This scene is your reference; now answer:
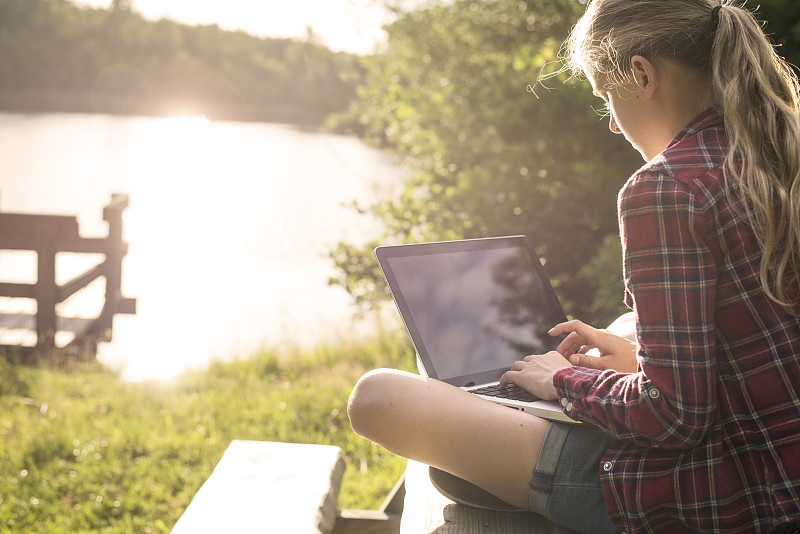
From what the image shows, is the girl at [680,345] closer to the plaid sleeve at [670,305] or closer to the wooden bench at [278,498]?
the plaid sleeve at [670,305]

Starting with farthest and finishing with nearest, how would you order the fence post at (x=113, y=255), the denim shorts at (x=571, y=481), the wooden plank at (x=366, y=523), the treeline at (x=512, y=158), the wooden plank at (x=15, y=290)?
the fence post at (x=113, y=255) → the wooden plank at (x=15, y=290) → the treeline at (x=512, y=158) → the wooden plank at (x=366, y=523) → the denim shorts at (x=571, y=481)

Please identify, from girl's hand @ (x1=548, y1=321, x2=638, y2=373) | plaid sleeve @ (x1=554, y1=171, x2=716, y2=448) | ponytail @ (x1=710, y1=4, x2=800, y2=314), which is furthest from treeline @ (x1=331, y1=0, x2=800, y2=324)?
plaid sleeve @ (x1=554, y1=171, x2=716, y2=448)

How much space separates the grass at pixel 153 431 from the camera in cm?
290

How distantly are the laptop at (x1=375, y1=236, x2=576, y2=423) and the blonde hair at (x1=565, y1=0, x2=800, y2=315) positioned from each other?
607mm

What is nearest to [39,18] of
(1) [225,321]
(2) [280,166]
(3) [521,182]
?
(2) [280,166]

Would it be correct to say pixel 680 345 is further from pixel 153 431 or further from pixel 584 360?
pixel 153 431

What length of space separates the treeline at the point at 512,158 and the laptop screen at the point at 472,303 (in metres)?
1.64

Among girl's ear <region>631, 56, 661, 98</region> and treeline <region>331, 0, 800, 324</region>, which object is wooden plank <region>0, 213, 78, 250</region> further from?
girl's ear <region>631, 56, 661, 98</region>

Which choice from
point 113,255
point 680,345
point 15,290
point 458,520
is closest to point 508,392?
point 458,520

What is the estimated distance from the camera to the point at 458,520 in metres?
1.51

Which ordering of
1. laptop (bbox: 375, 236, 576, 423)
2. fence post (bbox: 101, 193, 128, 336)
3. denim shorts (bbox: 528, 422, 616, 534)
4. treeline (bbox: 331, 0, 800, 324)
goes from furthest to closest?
fence post (bbox: 101, 193, 128, 336)
treeline (bbox: 331, 0, 800, 324)
laptop (bbox: 375, 236, 576, 423)
denim shorts (bbox: 528, 422, 616, 534)

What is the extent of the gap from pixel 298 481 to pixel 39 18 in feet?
107

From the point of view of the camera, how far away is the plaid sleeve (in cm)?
120

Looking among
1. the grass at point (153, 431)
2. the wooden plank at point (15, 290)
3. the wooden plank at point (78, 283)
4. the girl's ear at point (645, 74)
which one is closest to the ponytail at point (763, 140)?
the girl's ear at point (645, 74)
